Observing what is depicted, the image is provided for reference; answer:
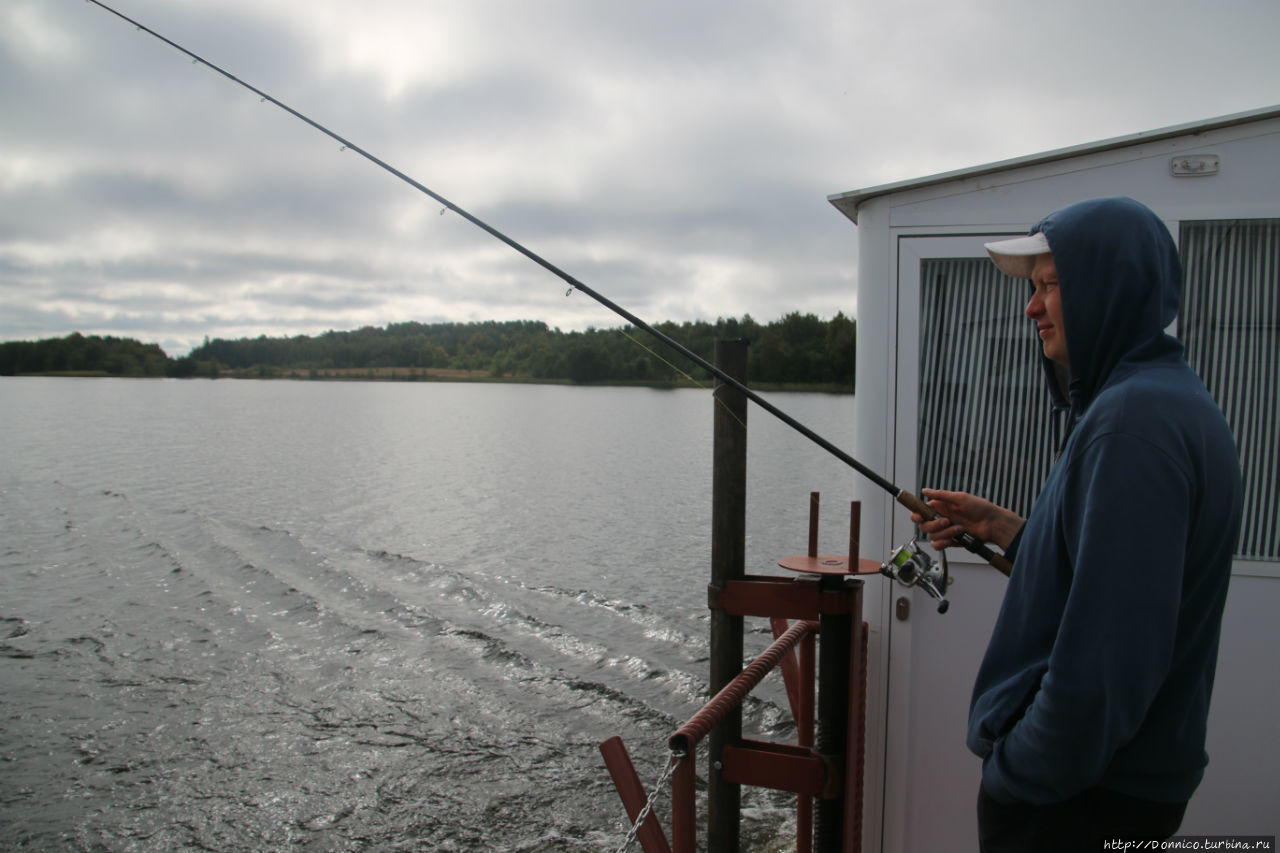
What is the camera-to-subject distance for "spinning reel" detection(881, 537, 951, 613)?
2.69 m

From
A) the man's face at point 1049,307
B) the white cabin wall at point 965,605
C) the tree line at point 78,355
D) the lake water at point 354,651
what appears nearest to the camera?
the man's face at point 1049,307

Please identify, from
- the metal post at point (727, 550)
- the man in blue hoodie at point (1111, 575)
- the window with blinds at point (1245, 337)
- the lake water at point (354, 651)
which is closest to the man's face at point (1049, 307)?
the man in blue hoodie at point (1111, 575)

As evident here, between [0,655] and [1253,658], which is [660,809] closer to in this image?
[1253,658]

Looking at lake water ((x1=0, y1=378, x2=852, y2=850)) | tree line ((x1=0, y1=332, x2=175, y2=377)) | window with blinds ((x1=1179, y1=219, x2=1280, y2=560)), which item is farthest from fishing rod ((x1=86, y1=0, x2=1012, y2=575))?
tree line ((x1=0, y1=332, x2=175, y2=377))

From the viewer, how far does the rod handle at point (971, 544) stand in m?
2.40

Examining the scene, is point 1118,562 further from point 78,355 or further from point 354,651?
point 78,355

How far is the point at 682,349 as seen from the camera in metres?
3.30

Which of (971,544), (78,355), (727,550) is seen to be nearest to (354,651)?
(727,550)

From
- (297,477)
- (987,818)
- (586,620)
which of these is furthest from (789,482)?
(987,818)

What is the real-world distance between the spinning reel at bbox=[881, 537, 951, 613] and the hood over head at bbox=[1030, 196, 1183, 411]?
1.17 m

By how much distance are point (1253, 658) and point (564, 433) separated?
42.4m

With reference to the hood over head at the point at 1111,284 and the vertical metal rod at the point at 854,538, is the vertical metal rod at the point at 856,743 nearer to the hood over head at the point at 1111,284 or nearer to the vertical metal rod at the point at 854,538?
Answer: the vertical metal rod at the point at 854,538

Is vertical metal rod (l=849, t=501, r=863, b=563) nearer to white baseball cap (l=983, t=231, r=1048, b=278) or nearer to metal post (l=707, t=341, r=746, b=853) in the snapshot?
metal post (l=707, t=341, r=746, b=853)

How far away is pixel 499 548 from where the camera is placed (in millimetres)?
17781
